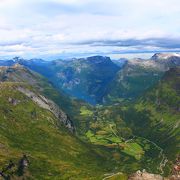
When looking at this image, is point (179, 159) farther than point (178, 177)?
No

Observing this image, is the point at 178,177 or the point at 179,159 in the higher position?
the point at 179,159
